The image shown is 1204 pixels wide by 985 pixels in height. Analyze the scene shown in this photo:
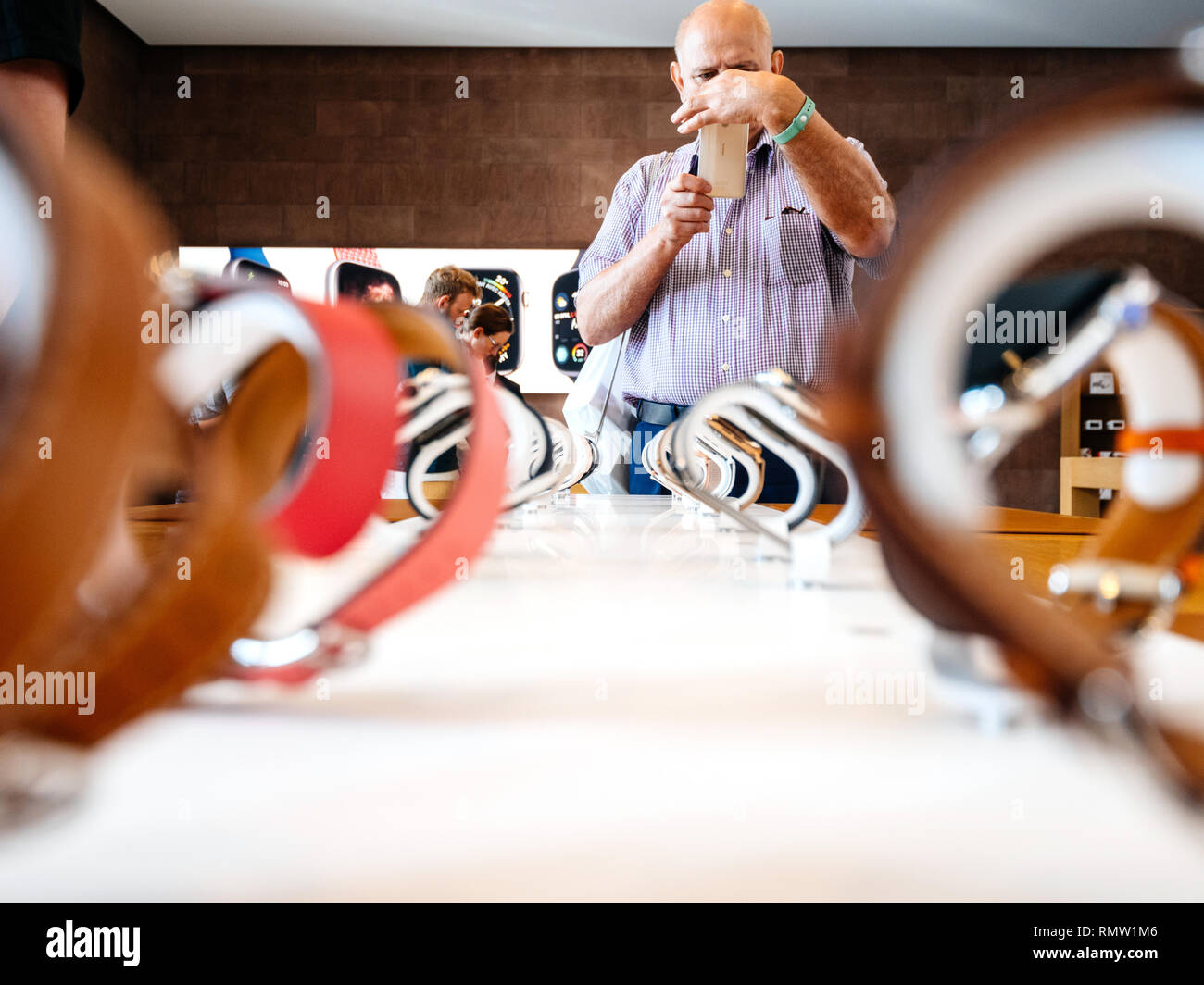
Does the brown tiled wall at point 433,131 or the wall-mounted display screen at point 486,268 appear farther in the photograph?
the brown tiled wall at point 433,131

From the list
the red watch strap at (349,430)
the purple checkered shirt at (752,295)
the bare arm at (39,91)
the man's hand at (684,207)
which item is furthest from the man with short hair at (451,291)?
the red watch strap at (349,430)

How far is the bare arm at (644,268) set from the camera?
88 cm

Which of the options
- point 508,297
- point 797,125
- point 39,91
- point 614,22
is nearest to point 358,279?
point 508,297

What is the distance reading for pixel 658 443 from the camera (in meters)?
0.93

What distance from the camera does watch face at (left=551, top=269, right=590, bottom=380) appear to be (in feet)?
11.8

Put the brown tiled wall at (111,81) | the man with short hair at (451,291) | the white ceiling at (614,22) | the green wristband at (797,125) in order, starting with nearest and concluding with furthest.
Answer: the green wristband at (797,125) < the man with short hair at (451,291) < the brown tiled wall at (111,81) < the white ceiling at (614,22)

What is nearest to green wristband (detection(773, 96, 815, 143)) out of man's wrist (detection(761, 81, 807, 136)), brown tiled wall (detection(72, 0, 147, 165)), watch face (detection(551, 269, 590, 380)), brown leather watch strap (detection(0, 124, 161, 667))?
man's wrist (detection(761, 81, 807, 136))

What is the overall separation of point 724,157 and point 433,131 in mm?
3263

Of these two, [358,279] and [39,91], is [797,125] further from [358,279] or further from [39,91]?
[358,279]

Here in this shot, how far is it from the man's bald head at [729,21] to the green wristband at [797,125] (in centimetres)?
28

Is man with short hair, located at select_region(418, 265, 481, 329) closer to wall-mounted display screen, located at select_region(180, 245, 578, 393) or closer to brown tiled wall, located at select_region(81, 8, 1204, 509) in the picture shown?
wall-mounted display screen, located at select_region(180, 245, 578, 393)

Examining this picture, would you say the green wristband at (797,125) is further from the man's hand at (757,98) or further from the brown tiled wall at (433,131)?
the brown tiled wall at (433,131)

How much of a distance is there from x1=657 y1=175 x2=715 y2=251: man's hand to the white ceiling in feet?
9.75

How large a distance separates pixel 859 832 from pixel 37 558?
0.46 feet
